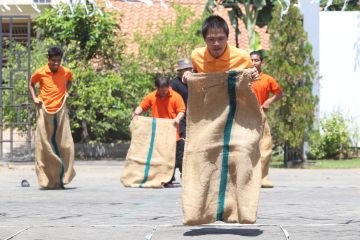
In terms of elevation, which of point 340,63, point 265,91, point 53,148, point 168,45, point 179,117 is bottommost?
point 53,148

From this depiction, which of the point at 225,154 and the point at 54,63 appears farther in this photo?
the point at 54,63

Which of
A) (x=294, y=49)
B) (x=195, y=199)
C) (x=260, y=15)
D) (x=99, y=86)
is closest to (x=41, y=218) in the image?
(x=195, y=199)

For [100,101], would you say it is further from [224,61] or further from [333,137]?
[224,61]

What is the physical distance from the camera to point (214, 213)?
798 cm

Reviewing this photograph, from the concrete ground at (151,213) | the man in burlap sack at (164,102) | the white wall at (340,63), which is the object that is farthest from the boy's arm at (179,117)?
the white wall at (340,63)

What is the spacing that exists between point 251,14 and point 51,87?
36.9 ft

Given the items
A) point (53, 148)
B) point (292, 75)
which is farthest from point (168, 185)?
point (292, 75)

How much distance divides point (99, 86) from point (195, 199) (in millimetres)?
14531

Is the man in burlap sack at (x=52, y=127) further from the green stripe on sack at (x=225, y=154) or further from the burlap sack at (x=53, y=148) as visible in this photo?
the green stripe on sack at (x=225, y=154)

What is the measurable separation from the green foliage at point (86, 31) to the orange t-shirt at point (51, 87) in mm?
9364

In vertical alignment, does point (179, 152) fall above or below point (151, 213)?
above

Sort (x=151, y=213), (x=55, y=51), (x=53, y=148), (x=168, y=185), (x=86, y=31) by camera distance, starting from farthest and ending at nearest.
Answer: (x=86, y=31)
(x=168, y=185)
(x=53, y=148)
(x=55, y=51)
(x=151, y=213)

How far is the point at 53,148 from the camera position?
13594 millimetres

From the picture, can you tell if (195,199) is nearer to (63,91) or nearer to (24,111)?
(63,91)
